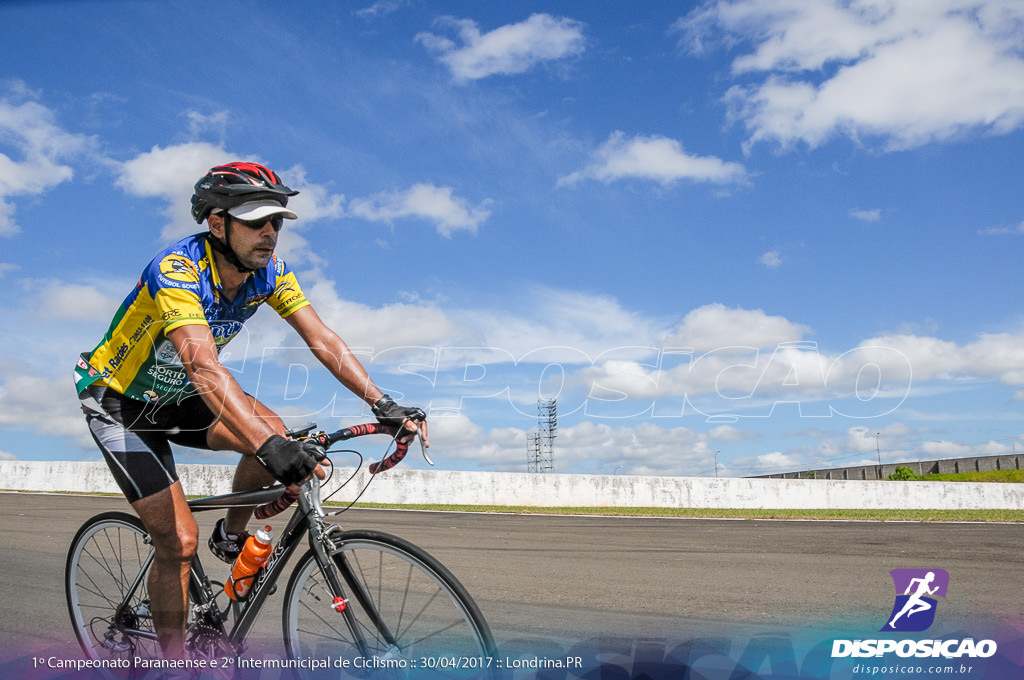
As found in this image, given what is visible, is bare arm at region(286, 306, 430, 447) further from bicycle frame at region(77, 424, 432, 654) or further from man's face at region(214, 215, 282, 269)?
man's face at region(214, 215, 282, 269)

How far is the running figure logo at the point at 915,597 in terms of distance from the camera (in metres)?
5.02

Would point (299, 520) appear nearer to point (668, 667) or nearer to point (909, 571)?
point (668, 667)

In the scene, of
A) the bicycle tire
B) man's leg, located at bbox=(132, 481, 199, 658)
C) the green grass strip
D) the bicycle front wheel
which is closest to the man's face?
man's leg, located at bbox=(132, 481, 199, 658)

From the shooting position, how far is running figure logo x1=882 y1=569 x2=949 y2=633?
5.02 meters

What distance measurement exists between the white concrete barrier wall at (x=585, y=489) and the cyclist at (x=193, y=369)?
750 inches

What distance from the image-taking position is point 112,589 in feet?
12.6

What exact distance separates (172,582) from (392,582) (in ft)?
3.40

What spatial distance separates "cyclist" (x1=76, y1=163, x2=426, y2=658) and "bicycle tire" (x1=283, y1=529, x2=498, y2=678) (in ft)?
1.18

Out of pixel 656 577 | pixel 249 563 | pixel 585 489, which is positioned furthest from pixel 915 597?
pixel 585 489

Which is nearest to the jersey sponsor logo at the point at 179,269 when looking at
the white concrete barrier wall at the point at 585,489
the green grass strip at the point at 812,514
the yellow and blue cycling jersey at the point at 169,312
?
the yellow and blue cycling jersey at the point at 169,312

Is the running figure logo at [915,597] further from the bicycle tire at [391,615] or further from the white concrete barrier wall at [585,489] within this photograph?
the white concrete barrier wall at [585,489]

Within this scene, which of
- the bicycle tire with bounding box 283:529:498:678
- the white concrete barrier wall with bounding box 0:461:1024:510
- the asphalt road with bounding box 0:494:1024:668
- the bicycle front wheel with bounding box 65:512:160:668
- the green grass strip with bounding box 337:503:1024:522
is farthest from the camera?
the white concrete barrier wall with bounding box 0:461:1024:510

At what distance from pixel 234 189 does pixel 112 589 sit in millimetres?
2138

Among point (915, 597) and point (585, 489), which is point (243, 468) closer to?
point (915, 597)
